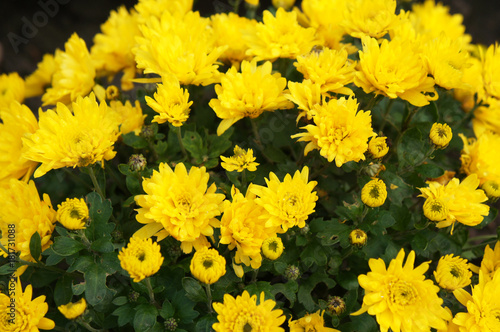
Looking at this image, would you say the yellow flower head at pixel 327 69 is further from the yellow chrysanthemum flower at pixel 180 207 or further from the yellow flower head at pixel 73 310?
the yellow flower head at pixel 73 310

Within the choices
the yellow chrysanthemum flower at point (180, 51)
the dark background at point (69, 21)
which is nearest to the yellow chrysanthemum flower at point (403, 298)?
the yellow chrysanthemum flower at point (180, 51)

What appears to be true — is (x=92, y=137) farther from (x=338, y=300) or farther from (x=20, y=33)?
(x=20, y=33)

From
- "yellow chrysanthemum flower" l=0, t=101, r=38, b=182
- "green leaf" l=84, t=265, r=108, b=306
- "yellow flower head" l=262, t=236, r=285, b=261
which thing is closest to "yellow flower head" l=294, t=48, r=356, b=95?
"yellow flower head" l=262, t=236, r=285, b=261

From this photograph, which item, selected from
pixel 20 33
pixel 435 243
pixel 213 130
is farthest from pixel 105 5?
pixel 435 243

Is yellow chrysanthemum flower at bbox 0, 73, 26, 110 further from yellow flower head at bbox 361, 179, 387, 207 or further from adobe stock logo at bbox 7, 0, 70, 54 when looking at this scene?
adobe stock logo at bbox 7, 0, 70, 54

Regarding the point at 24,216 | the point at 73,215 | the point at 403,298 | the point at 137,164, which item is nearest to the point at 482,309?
the point at 403,298

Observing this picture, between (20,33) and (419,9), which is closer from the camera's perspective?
(419,9)
